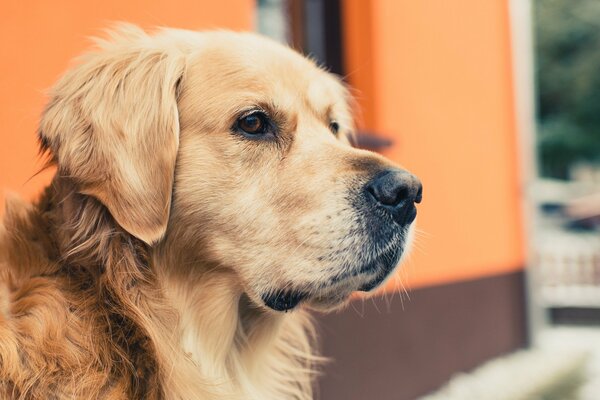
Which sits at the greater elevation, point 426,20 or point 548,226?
point 426,20

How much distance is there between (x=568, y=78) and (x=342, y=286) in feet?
99.3

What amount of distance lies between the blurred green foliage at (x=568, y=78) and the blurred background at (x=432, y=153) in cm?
A: 2297

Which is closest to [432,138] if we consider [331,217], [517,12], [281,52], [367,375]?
[367,375]

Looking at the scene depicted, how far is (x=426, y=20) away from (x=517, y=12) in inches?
86.3

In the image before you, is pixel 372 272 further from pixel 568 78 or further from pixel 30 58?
pixel 568 78

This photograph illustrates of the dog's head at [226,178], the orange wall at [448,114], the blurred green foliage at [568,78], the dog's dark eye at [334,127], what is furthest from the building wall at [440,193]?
the blurred green foliage at [568,78]

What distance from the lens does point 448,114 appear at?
20.2 feet

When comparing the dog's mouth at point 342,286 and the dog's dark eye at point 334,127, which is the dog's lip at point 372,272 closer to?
the dog's mouth at point 342,286

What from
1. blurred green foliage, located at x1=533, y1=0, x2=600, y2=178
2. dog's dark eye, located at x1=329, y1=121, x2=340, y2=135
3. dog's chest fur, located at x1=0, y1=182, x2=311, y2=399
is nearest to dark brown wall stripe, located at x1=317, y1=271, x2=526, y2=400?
dog's dark eye, located at x1=329, y1=121, x2=340, y2=135

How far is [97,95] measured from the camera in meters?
2.11

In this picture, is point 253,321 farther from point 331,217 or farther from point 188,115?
point 188,115

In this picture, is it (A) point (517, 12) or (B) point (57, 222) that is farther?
(A) point (517, 12)

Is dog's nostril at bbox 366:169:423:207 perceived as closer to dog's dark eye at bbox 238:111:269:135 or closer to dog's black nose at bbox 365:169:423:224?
dog's black nose at bbox 365:169:423:224

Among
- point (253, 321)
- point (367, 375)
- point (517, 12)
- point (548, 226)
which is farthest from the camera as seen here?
point (548, 226)
